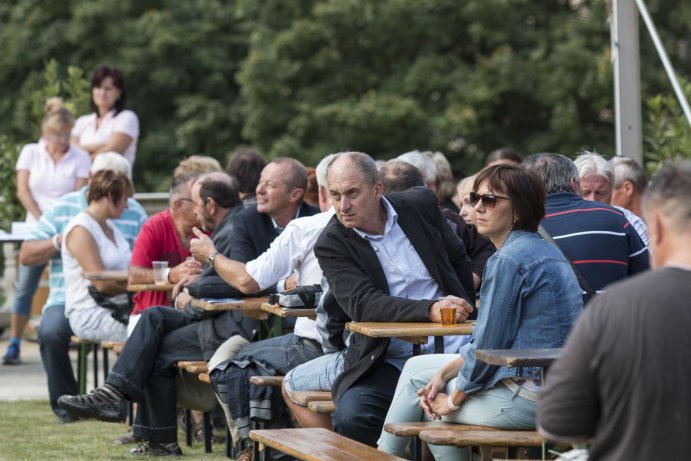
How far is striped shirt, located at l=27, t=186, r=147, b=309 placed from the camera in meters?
9.33

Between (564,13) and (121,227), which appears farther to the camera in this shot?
(564,13)

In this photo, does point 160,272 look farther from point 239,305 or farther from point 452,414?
point 452,414

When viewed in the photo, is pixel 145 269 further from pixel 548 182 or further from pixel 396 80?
pixel 396 80

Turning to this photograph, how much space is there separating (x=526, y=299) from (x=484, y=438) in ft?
1.54

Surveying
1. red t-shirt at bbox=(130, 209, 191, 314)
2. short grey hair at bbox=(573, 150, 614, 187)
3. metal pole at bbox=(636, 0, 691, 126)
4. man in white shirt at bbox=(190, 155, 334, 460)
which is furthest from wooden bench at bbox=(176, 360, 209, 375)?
metal pole at bbox=(636, 0, 691, 126)

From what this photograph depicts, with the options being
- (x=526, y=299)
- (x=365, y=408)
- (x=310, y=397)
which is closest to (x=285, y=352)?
(x=310, y=397)

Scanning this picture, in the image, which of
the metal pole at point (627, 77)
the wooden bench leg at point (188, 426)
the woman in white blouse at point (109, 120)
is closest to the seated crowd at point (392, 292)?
the wooden bench leg at point (188, 426)

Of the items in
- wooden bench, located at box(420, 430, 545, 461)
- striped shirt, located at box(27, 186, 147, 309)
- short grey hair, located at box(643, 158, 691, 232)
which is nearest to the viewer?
short grey hair, located at box(643, 158, 691, 232)

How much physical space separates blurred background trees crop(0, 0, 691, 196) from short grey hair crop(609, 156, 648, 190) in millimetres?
15577

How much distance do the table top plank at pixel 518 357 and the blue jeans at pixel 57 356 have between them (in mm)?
5314

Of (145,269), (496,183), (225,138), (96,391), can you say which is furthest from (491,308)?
(225,138)

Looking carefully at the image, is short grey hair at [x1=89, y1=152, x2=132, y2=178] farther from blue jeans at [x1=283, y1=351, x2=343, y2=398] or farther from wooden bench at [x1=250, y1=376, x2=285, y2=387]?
blue jeans at [x1=283, y1=351, x2=343, y2=398]

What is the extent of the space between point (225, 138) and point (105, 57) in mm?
2891

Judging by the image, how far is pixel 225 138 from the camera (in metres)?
26.5
